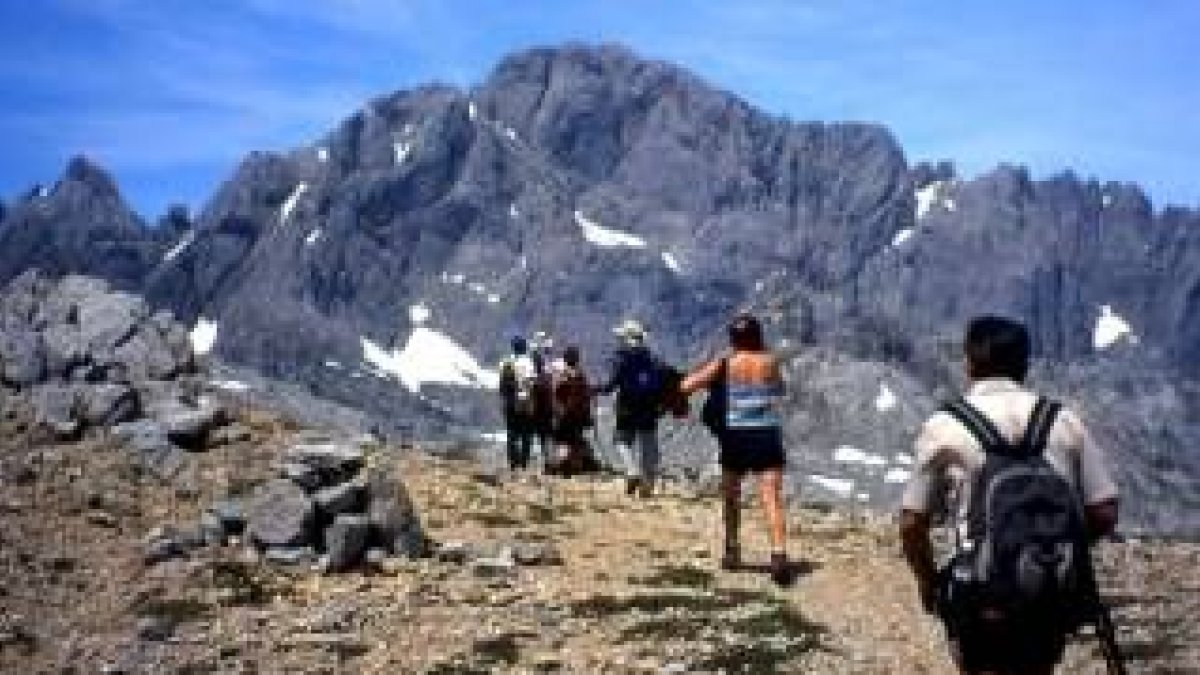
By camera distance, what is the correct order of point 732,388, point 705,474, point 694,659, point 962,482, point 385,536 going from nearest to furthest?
point 962,482 < point 694,659 < point 732,388 < point 385,536 < point 705,474

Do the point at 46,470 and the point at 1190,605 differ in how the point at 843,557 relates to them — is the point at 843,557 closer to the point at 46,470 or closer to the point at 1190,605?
the point at 1190,605

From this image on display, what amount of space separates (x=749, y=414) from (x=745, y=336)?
102 centimetres

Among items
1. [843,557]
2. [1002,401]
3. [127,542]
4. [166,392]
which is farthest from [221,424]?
[1002,401]

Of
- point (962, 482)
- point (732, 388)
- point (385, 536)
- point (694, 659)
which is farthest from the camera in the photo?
point (385, 536)

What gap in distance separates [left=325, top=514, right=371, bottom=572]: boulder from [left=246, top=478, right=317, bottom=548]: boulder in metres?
0.47

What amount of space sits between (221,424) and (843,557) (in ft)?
41.9

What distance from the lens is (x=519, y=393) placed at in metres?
39.4

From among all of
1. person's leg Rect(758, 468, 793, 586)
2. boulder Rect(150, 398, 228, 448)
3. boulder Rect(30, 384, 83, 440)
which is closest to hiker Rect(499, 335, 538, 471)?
boulder Rect(150, 398, 228, 448)

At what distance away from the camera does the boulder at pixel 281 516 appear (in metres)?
26.4

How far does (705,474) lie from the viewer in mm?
43875

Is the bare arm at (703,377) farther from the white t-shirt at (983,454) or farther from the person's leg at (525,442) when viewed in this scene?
the person's leg at (525,442)

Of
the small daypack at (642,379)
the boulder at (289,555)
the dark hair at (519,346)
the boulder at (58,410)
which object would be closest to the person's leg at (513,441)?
the dark hair at (519,346)

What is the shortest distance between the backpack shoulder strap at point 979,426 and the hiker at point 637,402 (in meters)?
21.4

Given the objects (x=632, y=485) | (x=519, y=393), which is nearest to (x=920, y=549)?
(x=632, y=485)
